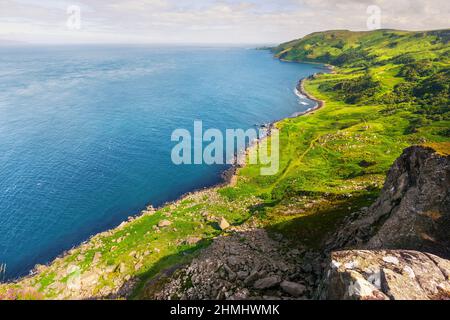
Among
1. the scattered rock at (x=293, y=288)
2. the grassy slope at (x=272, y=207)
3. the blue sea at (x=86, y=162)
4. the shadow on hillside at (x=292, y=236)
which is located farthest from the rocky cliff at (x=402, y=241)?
the blue sea at (x=86, y=162)

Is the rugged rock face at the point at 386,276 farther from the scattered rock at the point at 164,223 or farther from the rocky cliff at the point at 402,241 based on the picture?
the scattered rock at the point at 164,223

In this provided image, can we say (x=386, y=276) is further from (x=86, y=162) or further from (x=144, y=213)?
(x=86, y=162)

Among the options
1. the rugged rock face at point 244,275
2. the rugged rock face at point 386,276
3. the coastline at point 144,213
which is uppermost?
the rugged rock face at point 386,276

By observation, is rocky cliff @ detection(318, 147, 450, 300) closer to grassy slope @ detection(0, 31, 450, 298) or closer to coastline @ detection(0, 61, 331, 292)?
grassy slope @ detection(0, 31, 450, 298)

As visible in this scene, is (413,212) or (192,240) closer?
(413,212)

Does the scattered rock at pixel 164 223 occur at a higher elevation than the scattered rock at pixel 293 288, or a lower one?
lower

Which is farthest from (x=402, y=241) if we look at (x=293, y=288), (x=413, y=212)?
(x=293, y=288)

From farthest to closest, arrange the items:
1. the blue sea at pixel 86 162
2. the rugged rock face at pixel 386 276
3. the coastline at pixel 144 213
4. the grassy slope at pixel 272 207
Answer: the blue sea at pixel 86 162, the coastline at pixel 144 213, the grassy slope at pixel 272 207, the rugged rock face at pixel 386 276
